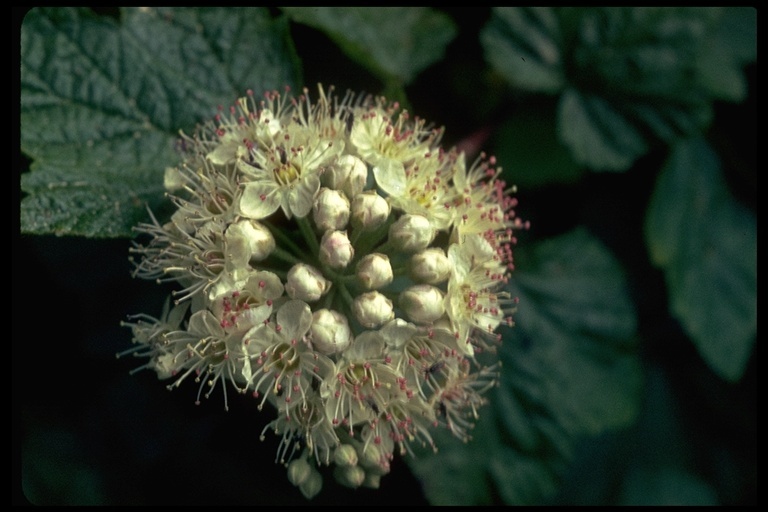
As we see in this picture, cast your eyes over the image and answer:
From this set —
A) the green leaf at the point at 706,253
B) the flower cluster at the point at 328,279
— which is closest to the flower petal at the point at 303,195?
the flower cluster at the point at 328,279

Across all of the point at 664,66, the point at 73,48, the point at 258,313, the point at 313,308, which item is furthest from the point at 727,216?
the point at 73,48

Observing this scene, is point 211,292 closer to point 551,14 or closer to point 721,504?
point 551,14

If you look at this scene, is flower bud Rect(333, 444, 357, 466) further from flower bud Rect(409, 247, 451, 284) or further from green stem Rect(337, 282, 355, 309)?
flower bud Rect(409, 247, 451, 284)

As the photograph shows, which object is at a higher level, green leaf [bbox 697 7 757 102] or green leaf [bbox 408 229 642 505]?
green leaf [bbox 697 7 757 102]

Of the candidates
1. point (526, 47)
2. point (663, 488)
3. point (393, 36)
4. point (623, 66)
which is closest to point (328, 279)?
point (393, 36)

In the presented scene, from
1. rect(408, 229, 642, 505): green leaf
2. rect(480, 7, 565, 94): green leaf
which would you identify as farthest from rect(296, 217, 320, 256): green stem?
rect(480, 7, 565, 94): green leaf
